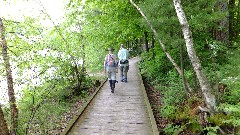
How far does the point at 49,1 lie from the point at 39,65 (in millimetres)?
4579

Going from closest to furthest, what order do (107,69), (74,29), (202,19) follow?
1. (202,19)
2. (107,69)
3. (74,29)

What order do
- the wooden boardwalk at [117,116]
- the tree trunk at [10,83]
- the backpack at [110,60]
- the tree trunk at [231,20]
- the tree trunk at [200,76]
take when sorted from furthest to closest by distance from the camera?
the tree trunk at [231,20] < the backpack at [110,60] < the tree trunk at [10,83] < the wooden boardwalk at [117,116] < the tree trunk at [200,76]

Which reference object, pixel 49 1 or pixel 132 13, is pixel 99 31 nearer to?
pixel 132 13

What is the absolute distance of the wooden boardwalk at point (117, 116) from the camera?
6.86 metres

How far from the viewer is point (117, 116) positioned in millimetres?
8125

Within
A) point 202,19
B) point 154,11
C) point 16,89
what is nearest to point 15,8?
point 16,89

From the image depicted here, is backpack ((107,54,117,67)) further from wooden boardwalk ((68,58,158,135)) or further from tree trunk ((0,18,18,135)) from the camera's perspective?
tree trunk ((0,18,18,135))

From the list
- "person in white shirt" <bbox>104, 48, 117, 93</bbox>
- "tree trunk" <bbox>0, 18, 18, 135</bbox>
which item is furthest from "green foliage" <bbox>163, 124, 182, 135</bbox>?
"tree trunk" <bbox>0, 18, 18, 135</bbox>

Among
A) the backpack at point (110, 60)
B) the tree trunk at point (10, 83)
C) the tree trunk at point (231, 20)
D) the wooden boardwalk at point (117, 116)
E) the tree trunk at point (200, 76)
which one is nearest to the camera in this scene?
the tree trunk at point (200, 76)

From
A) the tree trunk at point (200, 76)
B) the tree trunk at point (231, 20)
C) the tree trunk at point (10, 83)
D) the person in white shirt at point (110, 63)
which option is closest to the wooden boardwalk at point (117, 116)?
the person in white shirt at point (110, 63)

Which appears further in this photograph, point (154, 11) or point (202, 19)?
point (154, 11)

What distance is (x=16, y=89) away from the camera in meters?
9.14

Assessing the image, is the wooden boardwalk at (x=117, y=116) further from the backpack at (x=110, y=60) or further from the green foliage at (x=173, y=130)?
the backpack at (x=110, y=60)

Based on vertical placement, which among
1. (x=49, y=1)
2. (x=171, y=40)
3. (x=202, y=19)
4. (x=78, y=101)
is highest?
(x=49, y=1)
